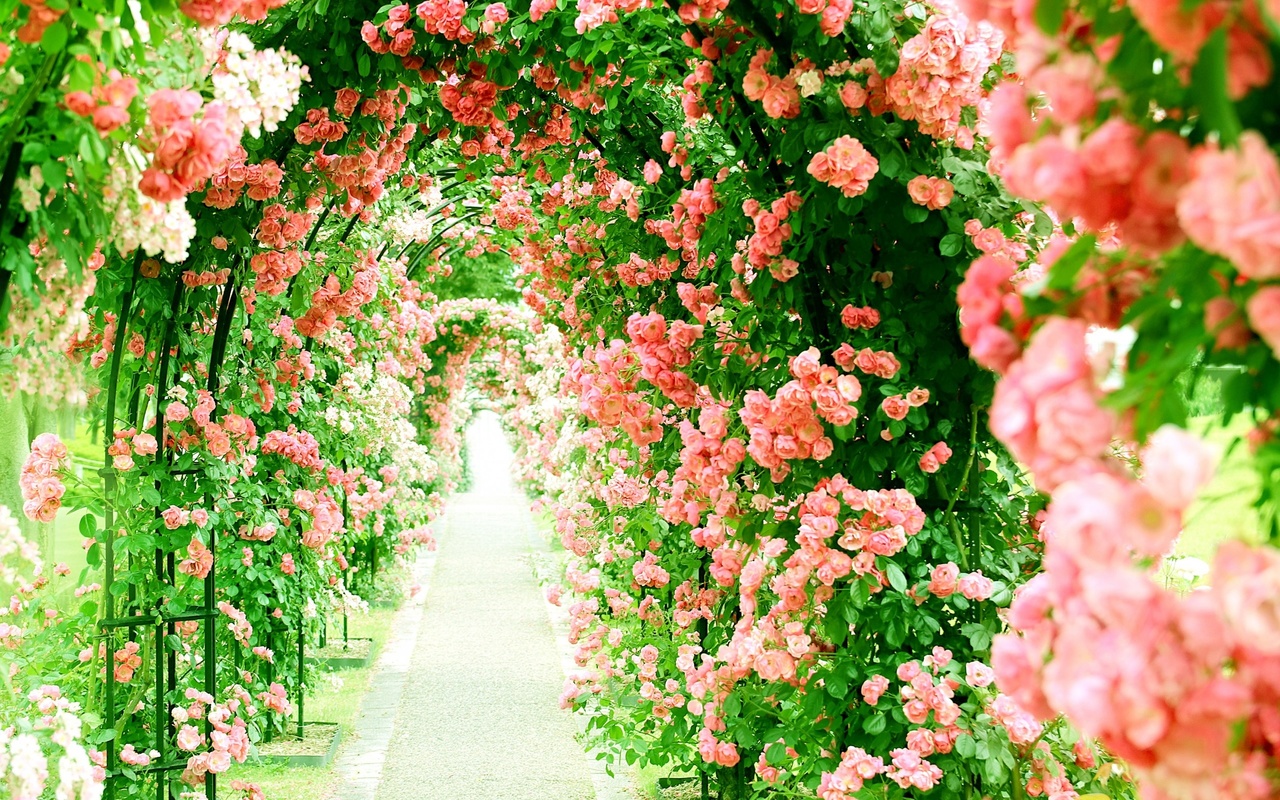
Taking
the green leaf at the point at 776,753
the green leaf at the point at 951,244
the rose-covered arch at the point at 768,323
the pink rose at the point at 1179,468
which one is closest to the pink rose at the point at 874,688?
the rose-covered arch at the point at 768,323

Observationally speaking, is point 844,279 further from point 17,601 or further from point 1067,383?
point 17,601

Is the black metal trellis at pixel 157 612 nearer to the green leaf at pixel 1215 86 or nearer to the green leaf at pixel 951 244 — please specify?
the green leaf at pixel 951 244

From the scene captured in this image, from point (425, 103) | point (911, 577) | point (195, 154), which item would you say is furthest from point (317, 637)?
point (195, 154)

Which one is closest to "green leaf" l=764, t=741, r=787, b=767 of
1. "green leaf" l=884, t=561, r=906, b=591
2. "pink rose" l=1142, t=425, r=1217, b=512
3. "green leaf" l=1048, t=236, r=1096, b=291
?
"green leaf" l=884, t=561, r=906, b=591

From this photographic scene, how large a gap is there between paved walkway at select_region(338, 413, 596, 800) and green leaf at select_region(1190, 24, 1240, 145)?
4.65m

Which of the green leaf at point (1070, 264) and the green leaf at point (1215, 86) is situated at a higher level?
the green leaf at point (1215, 86)

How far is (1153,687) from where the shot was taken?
27.2 inches

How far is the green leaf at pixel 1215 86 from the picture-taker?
2.19ft

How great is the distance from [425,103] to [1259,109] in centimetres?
322

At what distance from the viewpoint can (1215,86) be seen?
68 centimetres

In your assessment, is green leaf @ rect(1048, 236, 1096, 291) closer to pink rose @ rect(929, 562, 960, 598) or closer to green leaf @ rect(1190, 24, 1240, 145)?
green leaf @ rect(1190, 24, 1240, 145)

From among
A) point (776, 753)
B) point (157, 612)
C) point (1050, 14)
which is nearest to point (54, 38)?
point (1050, 14)

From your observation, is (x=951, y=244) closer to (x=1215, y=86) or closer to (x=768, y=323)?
(x=768, y=323)

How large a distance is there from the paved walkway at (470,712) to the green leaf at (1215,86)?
465 centimetres
